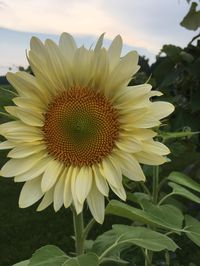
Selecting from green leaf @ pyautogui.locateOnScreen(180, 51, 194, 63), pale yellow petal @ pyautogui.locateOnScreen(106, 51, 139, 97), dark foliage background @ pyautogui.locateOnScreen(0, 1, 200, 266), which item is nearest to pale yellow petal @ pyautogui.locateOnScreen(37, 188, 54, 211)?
dark foliage background @ pyautogui.locateOnScreen(0, 1, 200, 266)

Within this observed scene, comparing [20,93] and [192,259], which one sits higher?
[20,93]

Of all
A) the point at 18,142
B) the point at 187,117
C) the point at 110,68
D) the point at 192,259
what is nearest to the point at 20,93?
the point at 18,142

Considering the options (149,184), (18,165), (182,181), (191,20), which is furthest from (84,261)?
(149,184)

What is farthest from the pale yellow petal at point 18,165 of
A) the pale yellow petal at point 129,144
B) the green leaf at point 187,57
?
the green leaf at point 187,57

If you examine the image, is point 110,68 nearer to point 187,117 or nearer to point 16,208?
point 187,117

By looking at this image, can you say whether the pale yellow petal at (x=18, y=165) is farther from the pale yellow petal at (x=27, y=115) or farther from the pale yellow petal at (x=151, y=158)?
the pale yellow petal at (x=151, y=158)

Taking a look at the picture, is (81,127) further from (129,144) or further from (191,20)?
(191,20)

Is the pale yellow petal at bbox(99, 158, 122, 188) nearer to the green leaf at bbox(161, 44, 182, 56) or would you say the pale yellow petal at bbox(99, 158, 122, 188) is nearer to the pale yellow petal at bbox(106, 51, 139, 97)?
the pale yellow petal at bbox(106, 51, 139, 97)

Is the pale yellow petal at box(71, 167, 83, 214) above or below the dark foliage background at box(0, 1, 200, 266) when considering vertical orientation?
above
